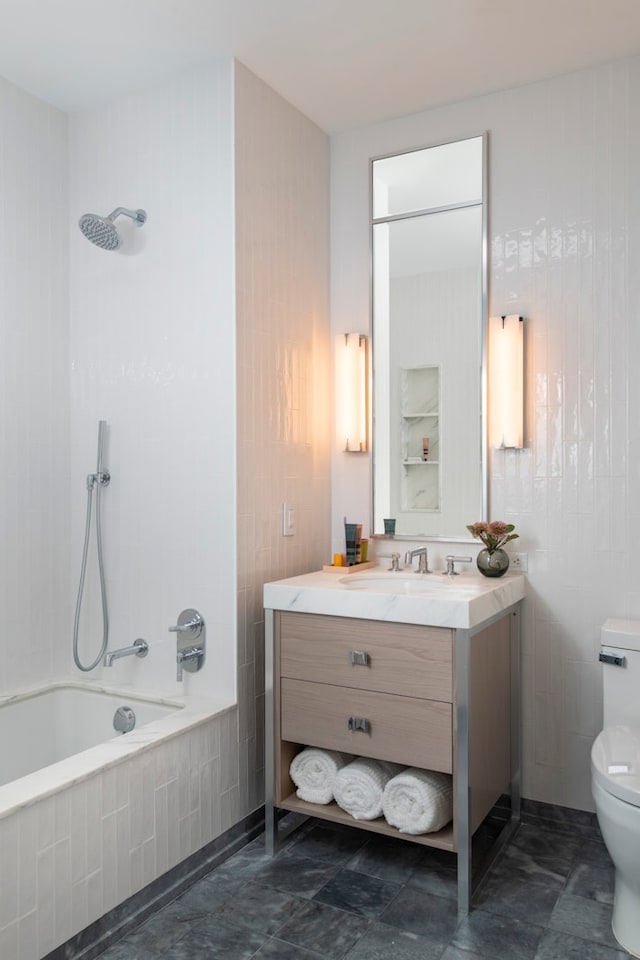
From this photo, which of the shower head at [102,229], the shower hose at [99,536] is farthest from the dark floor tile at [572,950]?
the shower head at [102,229]

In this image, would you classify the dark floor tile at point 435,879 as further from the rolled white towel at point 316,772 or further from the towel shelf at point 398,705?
the rolled white towel at point 316,772

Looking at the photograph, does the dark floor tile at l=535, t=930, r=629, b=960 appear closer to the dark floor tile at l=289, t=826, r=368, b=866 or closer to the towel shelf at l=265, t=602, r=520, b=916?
the towel shelf at l=265, t=602, r=520, b=916

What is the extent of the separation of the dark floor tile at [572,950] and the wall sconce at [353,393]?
5.63ft

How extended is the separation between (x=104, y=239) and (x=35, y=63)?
63 centimetres

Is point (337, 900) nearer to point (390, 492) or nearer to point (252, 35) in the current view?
point (390, 492)

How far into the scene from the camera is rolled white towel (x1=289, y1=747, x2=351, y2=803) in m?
2.24

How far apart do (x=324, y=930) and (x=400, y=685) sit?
659mm

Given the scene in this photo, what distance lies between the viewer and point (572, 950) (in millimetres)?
1831

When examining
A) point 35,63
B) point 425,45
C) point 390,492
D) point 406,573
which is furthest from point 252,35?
point 406,573

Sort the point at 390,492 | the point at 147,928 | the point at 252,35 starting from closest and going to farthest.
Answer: the point at 147,928, the point at 252,35, the point at 390,492

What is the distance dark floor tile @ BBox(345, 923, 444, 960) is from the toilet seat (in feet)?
1.83

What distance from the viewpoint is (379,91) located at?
2646 mm

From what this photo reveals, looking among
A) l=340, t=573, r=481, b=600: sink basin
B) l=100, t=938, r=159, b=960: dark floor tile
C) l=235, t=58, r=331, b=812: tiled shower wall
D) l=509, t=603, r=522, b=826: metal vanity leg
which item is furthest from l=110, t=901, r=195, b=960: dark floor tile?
l=509, t=603, r=522, b=826: metal vanity leg

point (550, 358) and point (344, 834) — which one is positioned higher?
point (550, 358)
